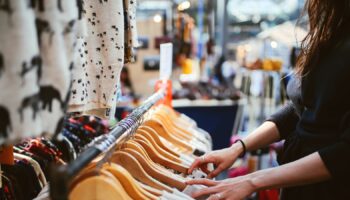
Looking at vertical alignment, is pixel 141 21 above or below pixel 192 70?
above

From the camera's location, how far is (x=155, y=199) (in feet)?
3.64

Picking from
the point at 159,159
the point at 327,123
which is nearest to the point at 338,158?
the point at 327,123

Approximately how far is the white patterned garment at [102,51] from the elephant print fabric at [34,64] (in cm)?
39

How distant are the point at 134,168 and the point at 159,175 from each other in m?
0.12

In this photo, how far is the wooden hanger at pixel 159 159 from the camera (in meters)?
1.45

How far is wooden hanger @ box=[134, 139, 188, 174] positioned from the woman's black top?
1.20ft

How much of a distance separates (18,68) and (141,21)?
5.51 m

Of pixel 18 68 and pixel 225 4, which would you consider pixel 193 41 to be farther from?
pixel 18 68

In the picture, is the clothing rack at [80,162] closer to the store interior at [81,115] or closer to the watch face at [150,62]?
the store interior at [81,115]

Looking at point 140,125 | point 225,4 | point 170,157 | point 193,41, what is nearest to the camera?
point 170,157

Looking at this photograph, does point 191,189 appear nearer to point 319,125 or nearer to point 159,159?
point 159,159

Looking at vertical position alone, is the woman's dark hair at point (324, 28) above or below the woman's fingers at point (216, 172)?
above

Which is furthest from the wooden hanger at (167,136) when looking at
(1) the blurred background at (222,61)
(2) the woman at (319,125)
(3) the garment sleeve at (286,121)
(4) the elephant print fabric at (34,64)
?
(4) the elephant print fabric at (34,64)

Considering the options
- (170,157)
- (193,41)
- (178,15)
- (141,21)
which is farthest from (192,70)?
(170,157)
